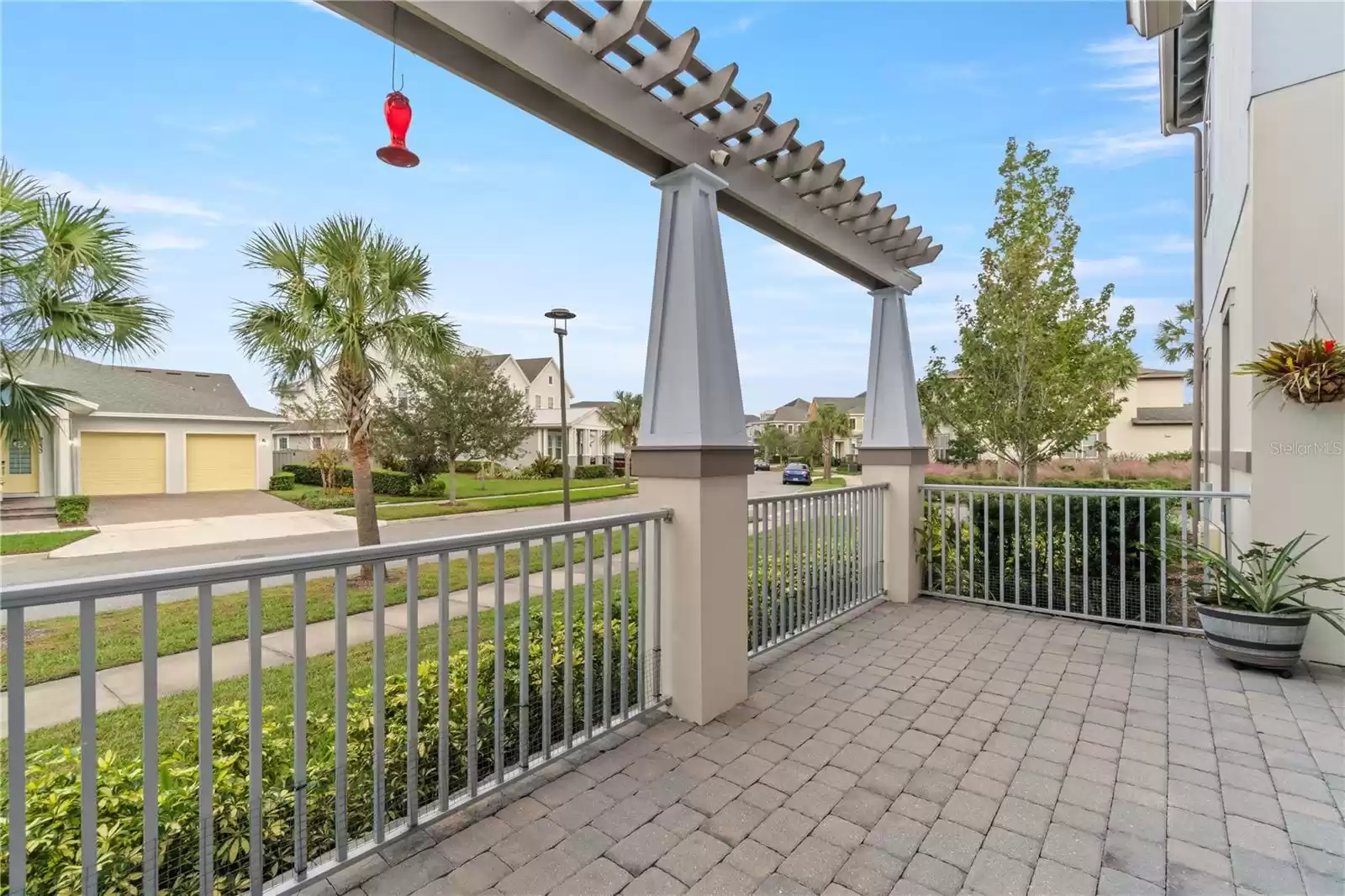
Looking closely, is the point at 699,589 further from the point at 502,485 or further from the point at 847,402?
the point at 847,402

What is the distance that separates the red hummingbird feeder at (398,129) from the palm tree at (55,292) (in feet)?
11.6

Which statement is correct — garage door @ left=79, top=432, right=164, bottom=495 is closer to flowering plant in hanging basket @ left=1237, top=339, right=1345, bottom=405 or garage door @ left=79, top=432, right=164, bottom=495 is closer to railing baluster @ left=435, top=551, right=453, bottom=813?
railing baluster @ left=435, top=551, right=453, bottom=813

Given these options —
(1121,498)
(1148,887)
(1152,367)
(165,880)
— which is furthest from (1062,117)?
(1152,367)

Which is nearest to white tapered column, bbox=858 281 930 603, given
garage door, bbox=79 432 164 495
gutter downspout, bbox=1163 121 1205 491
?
gutter downspout, bbox=1163 121 1205 491

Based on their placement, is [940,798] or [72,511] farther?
[72,511]

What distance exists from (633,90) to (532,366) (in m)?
31.1

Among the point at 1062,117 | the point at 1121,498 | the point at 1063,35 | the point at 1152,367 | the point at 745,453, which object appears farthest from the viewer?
the point at 1152,367

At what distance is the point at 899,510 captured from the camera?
16.0 feet

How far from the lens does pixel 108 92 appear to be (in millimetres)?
3859

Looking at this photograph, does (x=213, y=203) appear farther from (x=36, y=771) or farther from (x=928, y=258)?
(x=928, y=258)

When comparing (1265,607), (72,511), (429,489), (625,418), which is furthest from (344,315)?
(625,418)

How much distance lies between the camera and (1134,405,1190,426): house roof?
25.1m

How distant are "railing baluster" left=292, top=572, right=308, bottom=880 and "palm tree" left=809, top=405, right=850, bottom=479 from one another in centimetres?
3433

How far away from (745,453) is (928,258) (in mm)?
3162
